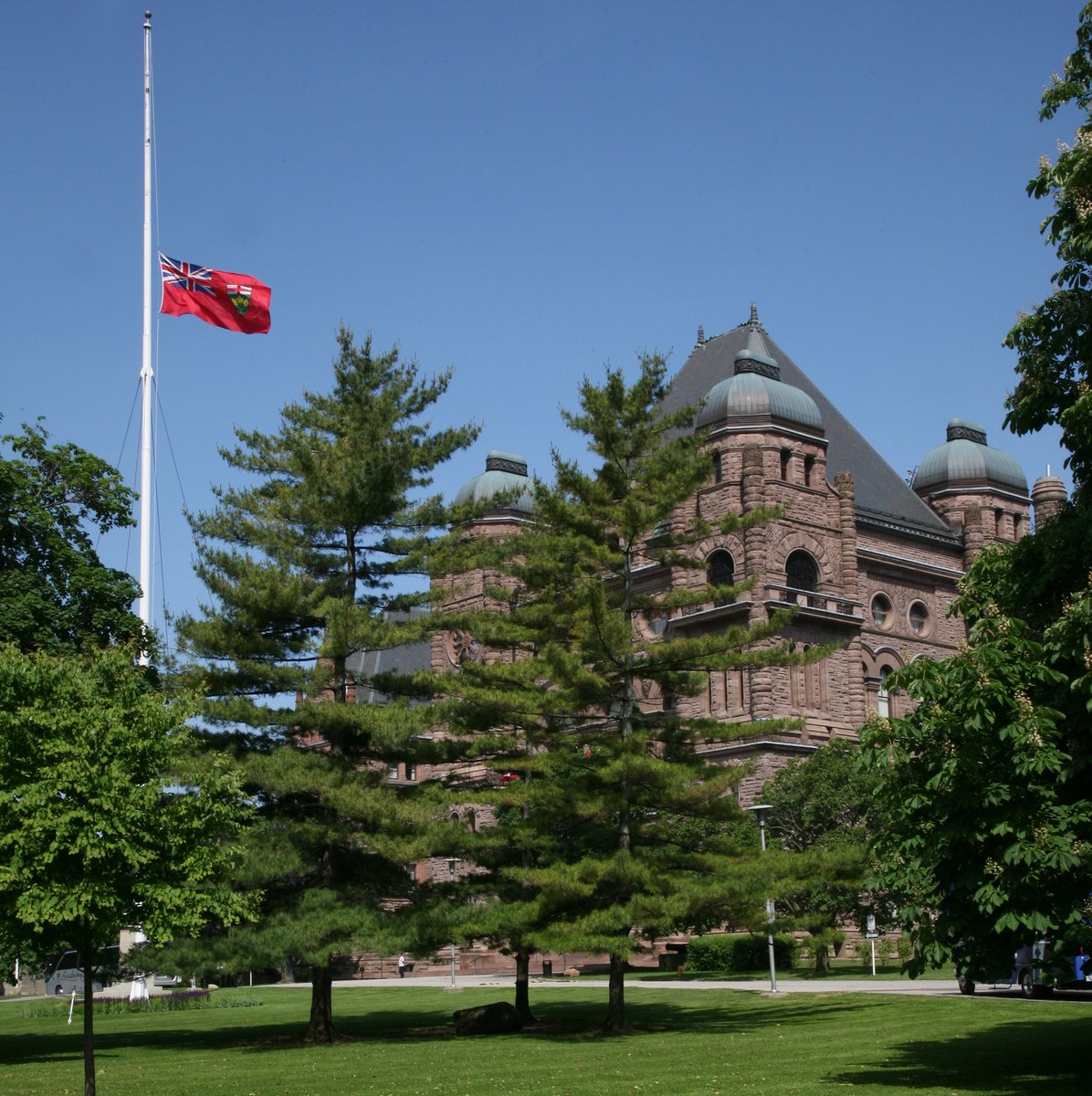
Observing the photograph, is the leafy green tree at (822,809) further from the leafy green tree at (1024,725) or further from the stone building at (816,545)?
the leafy green tree at (1024,725)

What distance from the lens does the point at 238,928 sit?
93.1 feet

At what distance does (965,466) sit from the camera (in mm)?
71500

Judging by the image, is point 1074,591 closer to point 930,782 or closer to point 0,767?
point 930,782

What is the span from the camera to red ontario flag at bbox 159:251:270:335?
41.6 metres

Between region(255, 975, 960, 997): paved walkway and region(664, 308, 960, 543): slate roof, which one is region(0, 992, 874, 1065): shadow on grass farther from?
region(664, 308, 960, 543): slate roof

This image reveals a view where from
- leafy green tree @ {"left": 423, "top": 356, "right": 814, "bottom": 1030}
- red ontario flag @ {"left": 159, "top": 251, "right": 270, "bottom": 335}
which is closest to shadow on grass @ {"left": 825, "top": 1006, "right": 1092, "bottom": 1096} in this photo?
leafy green tree @ {"left": 423, "top": 356, "right": 814, "bottom": 1030}

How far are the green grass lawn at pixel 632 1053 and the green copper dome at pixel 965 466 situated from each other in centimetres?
3981

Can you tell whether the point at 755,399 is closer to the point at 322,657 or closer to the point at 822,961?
the point at 822,961

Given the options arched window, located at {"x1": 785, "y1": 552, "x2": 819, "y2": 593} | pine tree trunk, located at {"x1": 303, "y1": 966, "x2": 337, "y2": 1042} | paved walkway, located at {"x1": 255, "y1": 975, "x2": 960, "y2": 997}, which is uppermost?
arched window, located at {"x1": 785, "y1": 552, "x2": 819, "y2": 593}

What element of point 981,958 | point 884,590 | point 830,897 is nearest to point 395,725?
point 981,958

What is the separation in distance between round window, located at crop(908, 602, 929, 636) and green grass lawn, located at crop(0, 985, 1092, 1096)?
32398mm

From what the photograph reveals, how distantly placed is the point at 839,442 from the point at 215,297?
37.7m

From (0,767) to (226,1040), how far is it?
16.0 meters

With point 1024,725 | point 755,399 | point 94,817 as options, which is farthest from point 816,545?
point 94,817
